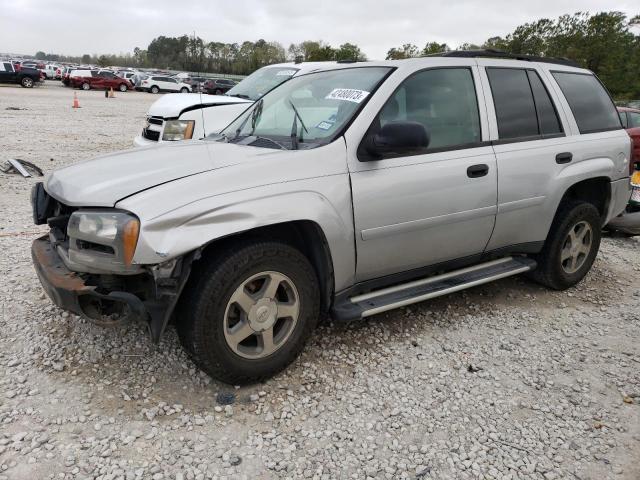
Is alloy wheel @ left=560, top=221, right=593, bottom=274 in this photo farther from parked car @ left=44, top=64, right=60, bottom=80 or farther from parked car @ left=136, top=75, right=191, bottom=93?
parked car @ left=44, top=64, right=60, bottom=80

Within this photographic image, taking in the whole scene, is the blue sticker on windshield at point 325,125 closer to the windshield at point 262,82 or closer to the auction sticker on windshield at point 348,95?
the auction sticker on windshield at point 348,95

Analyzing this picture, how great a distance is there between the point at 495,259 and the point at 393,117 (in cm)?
155

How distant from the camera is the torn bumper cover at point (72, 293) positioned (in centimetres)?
240

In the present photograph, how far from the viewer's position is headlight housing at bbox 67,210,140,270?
236 centimetres

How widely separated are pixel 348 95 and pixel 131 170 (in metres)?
1.43

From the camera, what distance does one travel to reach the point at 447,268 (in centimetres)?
356

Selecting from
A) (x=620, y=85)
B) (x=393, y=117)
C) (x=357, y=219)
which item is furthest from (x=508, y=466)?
(x=620, y=85)

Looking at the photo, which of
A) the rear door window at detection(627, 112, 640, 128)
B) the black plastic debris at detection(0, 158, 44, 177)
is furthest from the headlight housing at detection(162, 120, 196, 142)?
the rear door window at detection(627, 112, 640, 128)

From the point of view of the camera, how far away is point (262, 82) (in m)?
7.80

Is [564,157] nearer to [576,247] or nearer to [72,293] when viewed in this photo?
[576,247]

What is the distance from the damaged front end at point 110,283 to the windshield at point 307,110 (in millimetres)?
1113

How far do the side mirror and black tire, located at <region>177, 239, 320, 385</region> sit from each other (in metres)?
0.80

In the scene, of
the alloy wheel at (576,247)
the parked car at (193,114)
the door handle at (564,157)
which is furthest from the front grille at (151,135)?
the alloy wheel at (576,247)

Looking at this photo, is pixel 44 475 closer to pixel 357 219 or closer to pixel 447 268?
pixel 357 219
